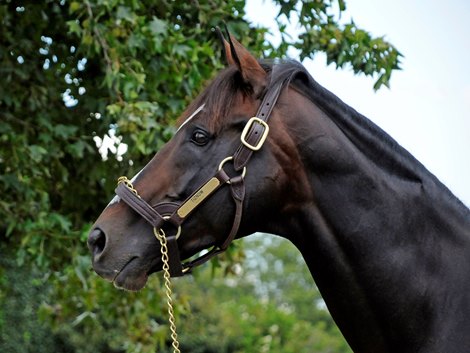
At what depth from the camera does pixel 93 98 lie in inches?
316

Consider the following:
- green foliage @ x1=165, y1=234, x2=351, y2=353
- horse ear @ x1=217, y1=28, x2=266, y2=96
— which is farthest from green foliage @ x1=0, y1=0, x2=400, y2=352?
horse ear @ x1=217, y1=28, x2=266, y2=96

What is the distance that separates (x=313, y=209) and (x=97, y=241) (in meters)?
0.81

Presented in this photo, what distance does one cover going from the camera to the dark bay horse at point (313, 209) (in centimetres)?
362

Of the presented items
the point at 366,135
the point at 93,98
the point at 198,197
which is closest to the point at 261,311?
the point at 93,98

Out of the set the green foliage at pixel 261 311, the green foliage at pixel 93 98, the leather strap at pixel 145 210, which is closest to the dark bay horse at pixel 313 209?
the leather strap at pixel 145 210

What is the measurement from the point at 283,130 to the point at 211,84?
351 millimetres

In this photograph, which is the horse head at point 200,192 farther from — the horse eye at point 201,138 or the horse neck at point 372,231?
the horse neck at point 372,231

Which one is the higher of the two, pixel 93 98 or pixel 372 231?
pixel 372 231

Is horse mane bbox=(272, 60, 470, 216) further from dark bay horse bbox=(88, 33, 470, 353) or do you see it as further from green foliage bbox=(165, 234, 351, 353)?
green foliage bbox=(165, 234, 351, 353)

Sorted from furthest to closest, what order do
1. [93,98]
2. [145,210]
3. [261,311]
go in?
[261,311] < [93,98] < [145,210]

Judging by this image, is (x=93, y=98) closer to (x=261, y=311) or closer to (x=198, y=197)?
(x=198, y=197)

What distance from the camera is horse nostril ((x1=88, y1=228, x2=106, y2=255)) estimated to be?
363 centimetres

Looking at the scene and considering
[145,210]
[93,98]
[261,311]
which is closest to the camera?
[145,210]

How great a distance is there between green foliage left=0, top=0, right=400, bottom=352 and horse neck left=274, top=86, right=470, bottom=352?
3.32m
